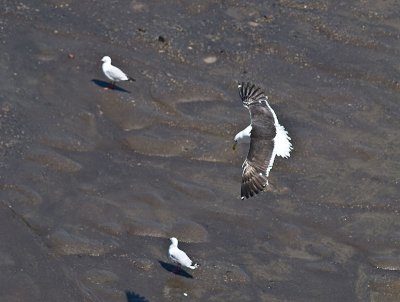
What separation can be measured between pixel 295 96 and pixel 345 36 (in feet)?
7.87

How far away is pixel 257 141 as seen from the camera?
674 inches

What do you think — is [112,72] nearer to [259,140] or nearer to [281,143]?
[259,140]

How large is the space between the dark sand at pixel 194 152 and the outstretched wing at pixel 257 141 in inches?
37.2

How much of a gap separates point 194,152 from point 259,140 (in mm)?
1673

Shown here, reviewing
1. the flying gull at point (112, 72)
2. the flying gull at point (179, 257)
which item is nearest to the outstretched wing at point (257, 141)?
the flying gull at point (179, 257)

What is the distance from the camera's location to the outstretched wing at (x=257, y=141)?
54.0 feet

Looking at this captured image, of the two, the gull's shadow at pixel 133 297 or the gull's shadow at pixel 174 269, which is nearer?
the gull's shadow at pixel 133 297

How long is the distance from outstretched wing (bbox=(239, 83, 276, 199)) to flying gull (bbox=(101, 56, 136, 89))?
7.39 feet

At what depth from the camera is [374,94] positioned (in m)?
20.4

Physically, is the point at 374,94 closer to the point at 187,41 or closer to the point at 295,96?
the point at 295,96

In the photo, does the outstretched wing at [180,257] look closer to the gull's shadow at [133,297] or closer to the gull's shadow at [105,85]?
the gull's shadow at [133,297]

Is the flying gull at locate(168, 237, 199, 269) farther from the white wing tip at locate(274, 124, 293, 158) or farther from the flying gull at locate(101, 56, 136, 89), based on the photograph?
the flying gull at locate(101, 56, 136, 89)

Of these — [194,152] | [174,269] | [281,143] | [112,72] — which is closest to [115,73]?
[112,72]

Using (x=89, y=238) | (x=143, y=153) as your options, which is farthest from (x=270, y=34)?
(x=89, y=238)
